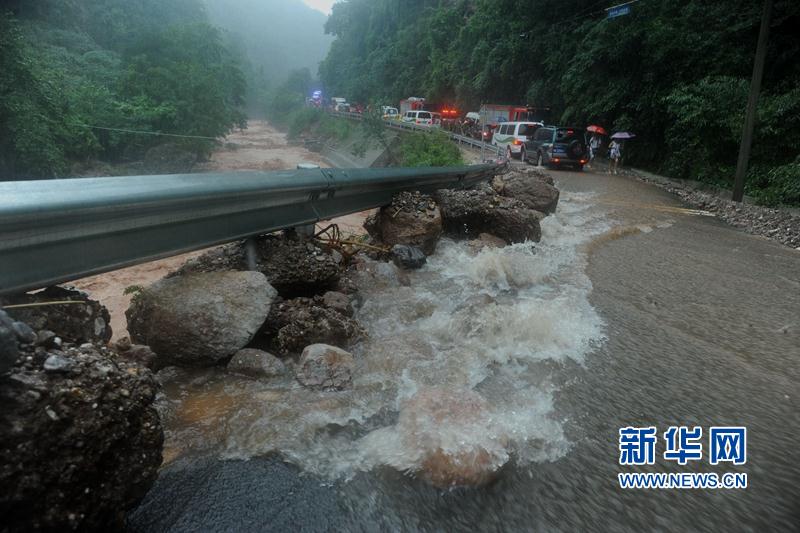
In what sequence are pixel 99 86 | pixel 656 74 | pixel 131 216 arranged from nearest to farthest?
1. pixel 131 216
2. pixel 99 86
3. pixel 656 74

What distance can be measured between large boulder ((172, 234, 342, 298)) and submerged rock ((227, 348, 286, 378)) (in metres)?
0.81

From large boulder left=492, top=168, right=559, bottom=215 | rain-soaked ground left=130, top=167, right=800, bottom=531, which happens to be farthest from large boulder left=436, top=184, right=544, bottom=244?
large boulder left=492, top=168, right=559, bottom=215

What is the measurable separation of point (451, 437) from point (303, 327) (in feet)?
4.45

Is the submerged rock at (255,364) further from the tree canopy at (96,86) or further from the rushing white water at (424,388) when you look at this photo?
the tree canopy at (96,86)

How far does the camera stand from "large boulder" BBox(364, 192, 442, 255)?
565cm

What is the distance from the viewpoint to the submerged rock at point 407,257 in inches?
209

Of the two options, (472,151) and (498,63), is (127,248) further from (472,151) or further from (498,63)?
(498,63)

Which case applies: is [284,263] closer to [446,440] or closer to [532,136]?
[446,440]

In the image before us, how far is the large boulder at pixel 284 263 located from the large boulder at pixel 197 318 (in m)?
0.47

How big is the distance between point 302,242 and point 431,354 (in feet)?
4.65

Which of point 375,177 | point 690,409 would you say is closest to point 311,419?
point 690,409

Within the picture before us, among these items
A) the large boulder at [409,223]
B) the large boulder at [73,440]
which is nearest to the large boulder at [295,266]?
the large boulder at [409,223]

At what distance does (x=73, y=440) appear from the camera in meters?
1.57

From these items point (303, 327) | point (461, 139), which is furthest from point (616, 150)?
point (303, 327)
